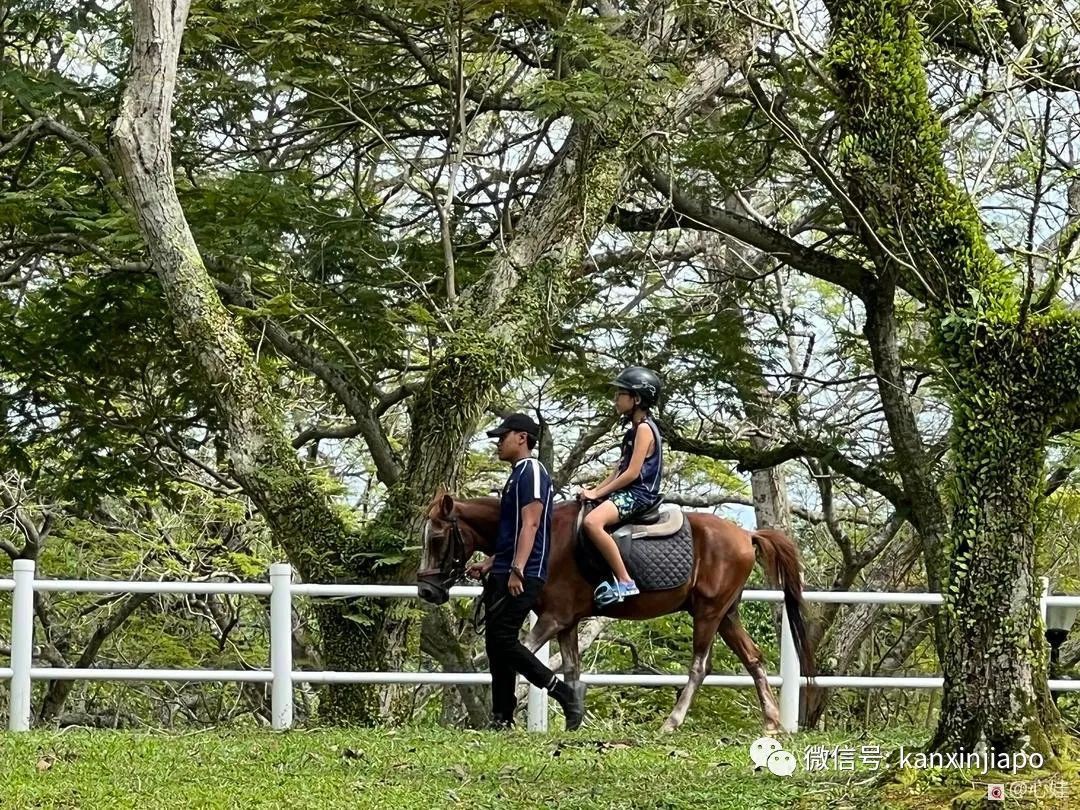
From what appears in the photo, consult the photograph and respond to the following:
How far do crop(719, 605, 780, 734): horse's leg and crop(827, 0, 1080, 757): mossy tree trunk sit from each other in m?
3.05

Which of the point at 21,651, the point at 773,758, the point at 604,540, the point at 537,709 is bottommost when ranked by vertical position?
the point at 537,709

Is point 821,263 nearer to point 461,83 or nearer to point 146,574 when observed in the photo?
point 461,83

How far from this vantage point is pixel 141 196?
11.1m

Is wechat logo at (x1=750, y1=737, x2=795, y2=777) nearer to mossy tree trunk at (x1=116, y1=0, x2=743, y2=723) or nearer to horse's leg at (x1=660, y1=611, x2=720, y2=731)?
horse's leg at (x1=660, y1=611, x2=720, y2=731)

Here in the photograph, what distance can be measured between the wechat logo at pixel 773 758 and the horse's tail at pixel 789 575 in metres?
1.82

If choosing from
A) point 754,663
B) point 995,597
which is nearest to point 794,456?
point 754,663

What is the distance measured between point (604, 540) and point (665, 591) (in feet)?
2.16

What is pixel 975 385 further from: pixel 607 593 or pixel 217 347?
pixel 217 347

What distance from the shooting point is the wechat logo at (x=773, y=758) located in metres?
7.23

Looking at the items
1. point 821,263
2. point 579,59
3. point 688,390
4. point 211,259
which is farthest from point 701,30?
point 211,259

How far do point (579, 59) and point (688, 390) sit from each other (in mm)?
4506

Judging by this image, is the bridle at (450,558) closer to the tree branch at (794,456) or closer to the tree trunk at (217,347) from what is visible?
the tree trunk at (217,347)

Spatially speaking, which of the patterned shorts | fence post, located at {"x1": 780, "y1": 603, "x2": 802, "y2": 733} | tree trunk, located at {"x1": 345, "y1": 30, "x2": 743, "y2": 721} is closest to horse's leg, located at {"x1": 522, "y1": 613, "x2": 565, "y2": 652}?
the patterned shorts

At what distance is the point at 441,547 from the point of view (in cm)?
883
